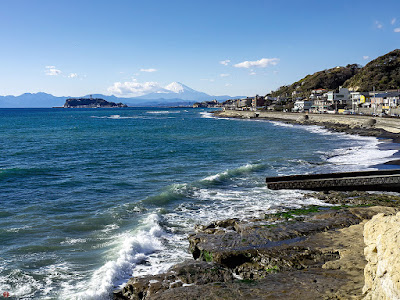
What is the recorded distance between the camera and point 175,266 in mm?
11422

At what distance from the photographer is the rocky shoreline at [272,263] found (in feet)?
30.8

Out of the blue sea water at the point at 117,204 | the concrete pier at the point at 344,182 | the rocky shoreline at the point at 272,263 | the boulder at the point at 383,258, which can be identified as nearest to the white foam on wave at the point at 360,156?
the blue sea water at the point at 117,204

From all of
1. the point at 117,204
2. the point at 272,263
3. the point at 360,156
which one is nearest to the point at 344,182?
the point at 272,263

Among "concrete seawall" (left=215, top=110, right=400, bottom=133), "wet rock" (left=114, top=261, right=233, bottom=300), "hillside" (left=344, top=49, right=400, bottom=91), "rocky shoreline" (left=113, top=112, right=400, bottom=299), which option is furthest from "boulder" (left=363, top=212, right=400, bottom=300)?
"hillside" (left=344, top=49, right=400, bottom=91)

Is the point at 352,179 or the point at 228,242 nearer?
the point at 228,242

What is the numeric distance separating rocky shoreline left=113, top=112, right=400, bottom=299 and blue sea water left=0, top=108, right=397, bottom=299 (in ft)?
4.98

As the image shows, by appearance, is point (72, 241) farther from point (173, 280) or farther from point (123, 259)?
point (173, 280)

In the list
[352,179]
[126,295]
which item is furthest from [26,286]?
[352,179]

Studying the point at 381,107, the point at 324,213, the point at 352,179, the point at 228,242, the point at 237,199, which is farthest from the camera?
the point at 381,107

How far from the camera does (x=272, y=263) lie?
11.1 m

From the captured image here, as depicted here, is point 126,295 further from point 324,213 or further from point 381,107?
point 381,107

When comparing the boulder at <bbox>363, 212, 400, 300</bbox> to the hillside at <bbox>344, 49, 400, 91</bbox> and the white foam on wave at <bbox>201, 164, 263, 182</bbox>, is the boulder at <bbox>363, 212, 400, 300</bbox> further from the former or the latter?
the hillside at <bbox>344, 49, 400, 91</bbox>

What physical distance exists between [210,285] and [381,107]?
307 ft

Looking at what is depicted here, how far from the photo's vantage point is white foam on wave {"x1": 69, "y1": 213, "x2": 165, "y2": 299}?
35.0 feet
